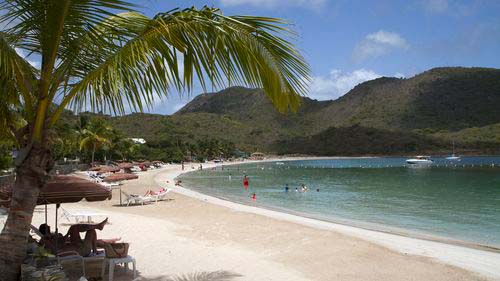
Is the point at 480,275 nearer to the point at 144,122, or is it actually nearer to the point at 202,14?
the point at 202,14

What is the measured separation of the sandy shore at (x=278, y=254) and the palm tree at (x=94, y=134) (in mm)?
33822

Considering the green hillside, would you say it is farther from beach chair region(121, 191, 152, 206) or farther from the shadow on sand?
the shadow on sand

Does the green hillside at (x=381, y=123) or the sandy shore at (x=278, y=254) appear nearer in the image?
the sandy shore at (x=278, y=254)

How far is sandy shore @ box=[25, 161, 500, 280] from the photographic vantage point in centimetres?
732

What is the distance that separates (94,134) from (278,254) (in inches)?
1624

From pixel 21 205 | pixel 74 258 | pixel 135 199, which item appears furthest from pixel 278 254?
pixel 135 199

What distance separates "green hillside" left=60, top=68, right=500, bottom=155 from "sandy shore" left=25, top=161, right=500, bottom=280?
92.1 meters

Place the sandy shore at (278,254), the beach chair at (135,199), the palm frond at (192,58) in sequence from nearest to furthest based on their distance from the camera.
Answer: the palm frond at (192,58), the sandy shore at (278,254), the beach chair at (135,199)

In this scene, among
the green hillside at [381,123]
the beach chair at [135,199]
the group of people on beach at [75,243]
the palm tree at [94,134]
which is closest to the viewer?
the group of people on beach at [75,243]

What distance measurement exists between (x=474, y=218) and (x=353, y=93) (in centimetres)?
14337

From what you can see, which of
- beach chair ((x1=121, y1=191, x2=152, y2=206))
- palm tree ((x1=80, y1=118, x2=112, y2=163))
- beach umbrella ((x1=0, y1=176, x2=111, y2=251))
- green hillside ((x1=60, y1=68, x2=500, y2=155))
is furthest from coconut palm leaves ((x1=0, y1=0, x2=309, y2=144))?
green hillside ((x1=60, y1=68, x2=500, y2=155))

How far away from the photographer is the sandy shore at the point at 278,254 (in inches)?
288

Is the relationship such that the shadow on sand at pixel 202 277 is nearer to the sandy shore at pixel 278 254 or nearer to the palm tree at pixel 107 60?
the sandy shore at pixel 278 254

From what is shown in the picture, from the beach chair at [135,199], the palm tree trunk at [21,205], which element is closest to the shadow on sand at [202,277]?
the palm tree trunk at [21,205]
